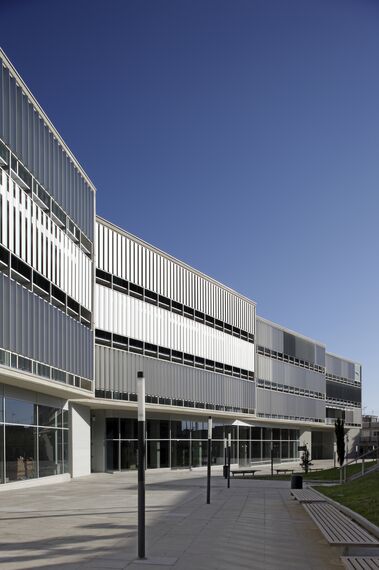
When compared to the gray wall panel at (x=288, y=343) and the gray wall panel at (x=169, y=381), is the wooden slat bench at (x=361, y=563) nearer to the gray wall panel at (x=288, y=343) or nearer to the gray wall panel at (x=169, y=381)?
the gray wall panel at (x=169, y=381)

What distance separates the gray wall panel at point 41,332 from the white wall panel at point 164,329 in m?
3.23

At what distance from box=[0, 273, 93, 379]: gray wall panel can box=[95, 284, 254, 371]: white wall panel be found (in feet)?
10.6

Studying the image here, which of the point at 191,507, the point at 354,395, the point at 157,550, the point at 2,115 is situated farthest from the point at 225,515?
the point at 354,395

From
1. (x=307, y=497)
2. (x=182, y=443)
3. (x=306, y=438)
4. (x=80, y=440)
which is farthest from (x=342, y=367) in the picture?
(x=307, y=497)

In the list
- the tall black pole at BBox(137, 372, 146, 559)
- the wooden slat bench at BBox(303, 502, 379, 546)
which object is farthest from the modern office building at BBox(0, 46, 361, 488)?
the tall black pole at BBox(137, 372, 146, 559)

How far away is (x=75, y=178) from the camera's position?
111ft

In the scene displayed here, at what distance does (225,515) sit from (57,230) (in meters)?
16.2

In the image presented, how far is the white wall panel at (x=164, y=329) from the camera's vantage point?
38.8 meters

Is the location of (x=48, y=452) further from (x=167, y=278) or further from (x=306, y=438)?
(x=306, y=438)

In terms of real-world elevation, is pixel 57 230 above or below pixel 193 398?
above

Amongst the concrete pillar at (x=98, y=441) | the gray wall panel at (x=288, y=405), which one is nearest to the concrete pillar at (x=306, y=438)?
the gray wall panel at (x=288, y=405)

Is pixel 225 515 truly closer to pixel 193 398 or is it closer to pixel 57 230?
pixel 57 230

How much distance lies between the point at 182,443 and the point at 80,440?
12942 mm

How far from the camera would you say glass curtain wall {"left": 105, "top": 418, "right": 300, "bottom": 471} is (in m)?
42.8
